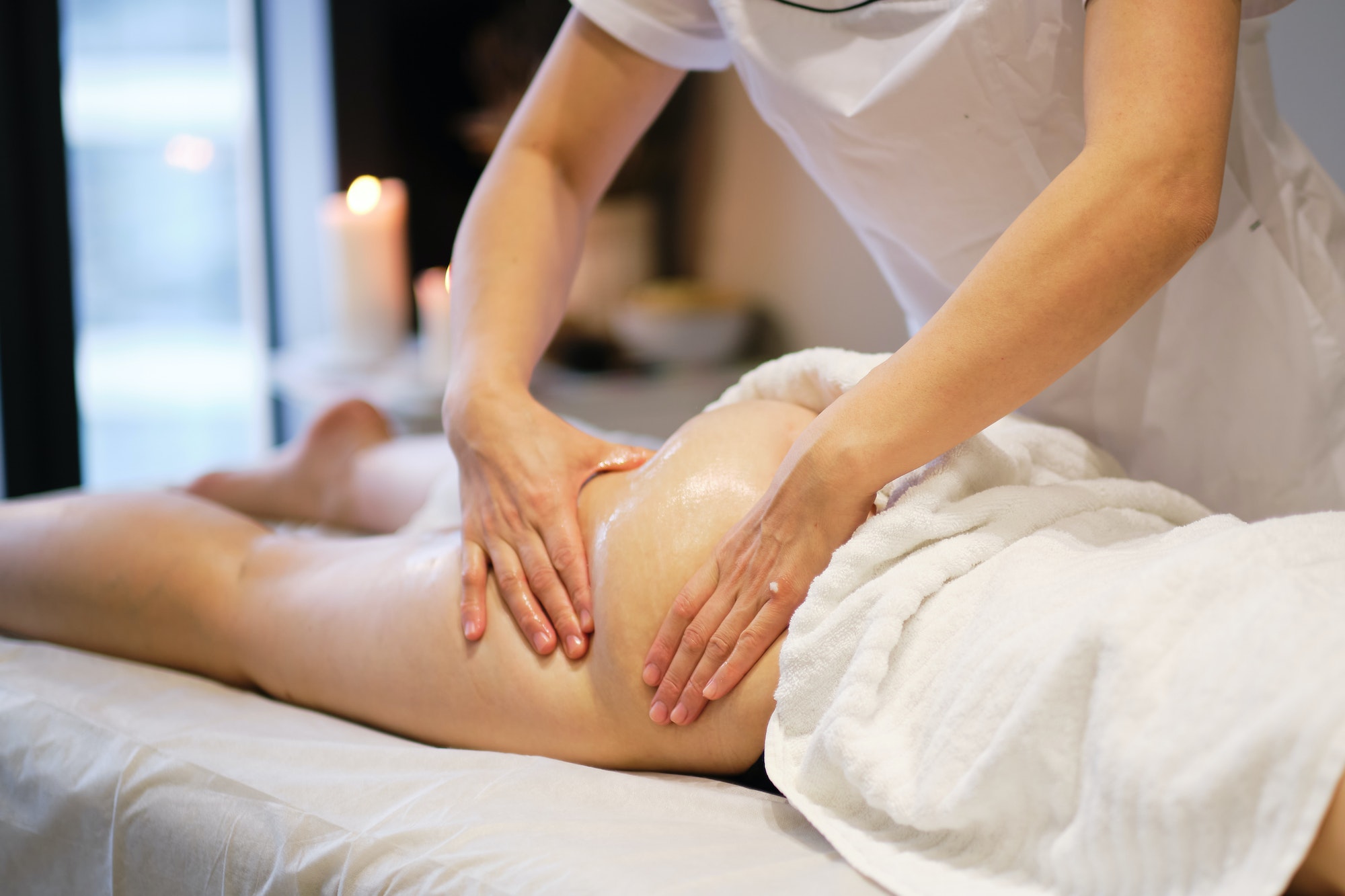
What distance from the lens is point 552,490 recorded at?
0.88 meters

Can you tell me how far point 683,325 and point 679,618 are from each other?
5.24ft

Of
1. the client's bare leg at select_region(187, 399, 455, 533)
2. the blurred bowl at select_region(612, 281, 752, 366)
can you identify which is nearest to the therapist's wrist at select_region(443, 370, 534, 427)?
the client's bare leg at select_region(187, 399, 455, 533)

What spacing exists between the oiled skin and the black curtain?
1.47 meters

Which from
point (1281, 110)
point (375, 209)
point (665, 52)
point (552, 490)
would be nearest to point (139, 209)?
point (375, 209)

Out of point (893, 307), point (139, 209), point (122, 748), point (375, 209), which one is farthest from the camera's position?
point (139, 209)

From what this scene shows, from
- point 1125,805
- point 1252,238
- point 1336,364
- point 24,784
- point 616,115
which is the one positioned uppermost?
point 616,115

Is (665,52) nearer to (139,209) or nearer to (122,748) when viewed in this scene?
(122,748)

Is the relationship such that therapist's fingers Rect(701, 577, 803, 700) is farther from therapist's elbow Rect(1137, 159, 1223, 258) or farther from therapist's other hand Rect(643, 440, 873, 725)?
therapist's elbow Rect(1137, 159, 1223, 258)

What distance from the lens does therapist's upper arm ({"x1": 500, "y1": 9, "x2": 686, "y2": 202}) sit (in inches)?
43.6

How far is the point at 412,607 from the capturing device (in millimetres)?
888

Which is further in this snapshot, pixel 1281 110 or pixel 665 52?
pixel 1281 110

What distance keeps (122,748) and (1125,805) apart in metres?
0.73

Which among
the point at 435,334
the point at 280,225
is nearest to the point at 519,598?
the point at 435,334

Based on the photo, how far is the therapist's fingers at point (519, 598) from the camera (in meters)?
0.82
